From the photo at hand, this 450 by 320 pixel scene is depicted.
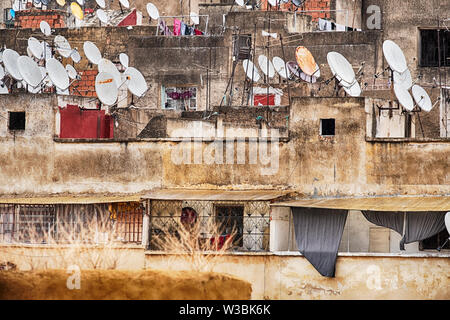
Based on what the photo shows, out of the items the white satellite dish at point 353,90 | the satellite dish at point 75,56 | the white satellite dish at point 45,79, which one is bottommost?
the white satellite dish at point 353,90

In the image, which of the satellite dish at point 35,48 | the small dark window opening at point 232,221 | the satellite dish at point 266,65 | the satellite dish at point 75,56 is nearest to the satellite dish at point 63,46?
the satellite dish at point 75,56

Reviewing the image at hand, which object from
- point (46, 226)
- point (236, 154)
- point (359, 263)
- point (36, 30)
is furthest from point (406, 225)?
point (36, 30)

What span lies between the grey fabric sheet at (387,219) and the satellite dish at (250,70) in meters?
7.82

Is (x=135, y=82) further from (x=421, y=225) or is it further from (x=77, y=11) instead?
(x=421, y=225)

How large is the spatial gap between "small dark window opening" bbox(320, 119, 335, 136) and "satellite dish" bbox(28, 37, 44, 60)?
38.0 feet

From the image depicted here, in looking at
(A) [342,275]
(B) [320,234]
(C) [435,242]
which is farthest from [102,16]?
(C) [435,242]

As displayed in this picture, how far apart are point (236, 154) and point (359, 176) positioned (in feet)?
10.4

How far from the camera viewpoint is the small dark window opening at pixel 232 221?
3022 centimetres

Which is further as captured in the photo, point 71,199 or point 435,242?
point 71,199

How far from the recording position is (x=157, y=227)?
30453 millimetres

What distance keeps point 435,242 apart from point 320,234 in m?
2.79

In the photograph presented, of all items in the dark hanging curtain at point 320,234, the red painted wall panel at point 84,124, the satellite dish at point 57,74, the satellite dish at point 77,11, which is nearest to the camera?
the dark hanging curtain at point 320,234

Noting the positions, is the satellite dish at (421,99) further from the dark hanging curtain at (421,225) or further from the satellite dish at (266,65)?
the satellite dish at (266,65)

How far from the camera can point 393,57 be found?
31.8 metres
